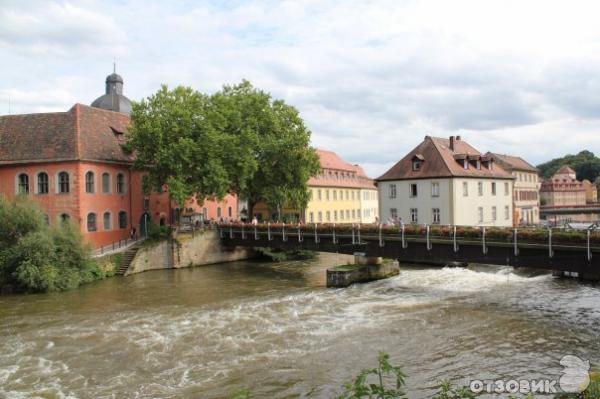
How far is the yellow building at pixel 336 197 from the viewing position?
6191 cm

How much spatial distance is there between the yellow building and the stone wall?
549 inches

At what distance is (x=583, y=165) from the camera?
16800 centimetres

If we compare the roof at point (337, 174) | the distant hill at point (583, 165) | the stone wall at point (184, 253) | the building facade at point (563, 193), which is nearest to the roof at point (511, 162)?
the roof at point (337, 174)

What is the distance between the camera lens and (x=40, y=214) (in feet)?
102

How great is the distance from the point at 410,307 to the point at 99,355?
12721 millimetres

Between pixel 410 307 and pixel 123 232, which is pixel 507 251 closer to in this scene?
pixel 410 307

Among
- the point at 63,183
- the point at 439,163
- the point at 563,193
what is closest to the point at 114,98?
the point at 63,183

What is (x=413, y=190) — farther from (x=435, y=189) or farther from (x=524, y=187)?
(x=524, y=187)

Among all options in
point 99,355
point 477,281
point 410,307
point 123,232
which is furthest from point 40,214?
point 477,281

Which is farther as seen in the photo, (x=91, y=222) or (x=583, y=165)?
(x=583, y=165)

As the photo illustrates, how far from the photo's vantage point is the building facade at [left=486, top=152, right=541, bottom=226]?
68.3 metres

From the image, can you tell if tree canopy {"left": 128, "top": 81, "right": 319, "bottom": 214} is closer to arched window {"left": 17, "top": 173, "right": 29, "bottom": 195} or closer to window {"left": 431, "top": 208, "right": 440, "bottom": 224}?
arched window {"left": 17, "top": 173, "right": 29, "bottom": 195}

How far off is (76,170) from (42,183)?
2976mm

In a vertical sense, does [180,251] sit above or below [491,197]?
below
